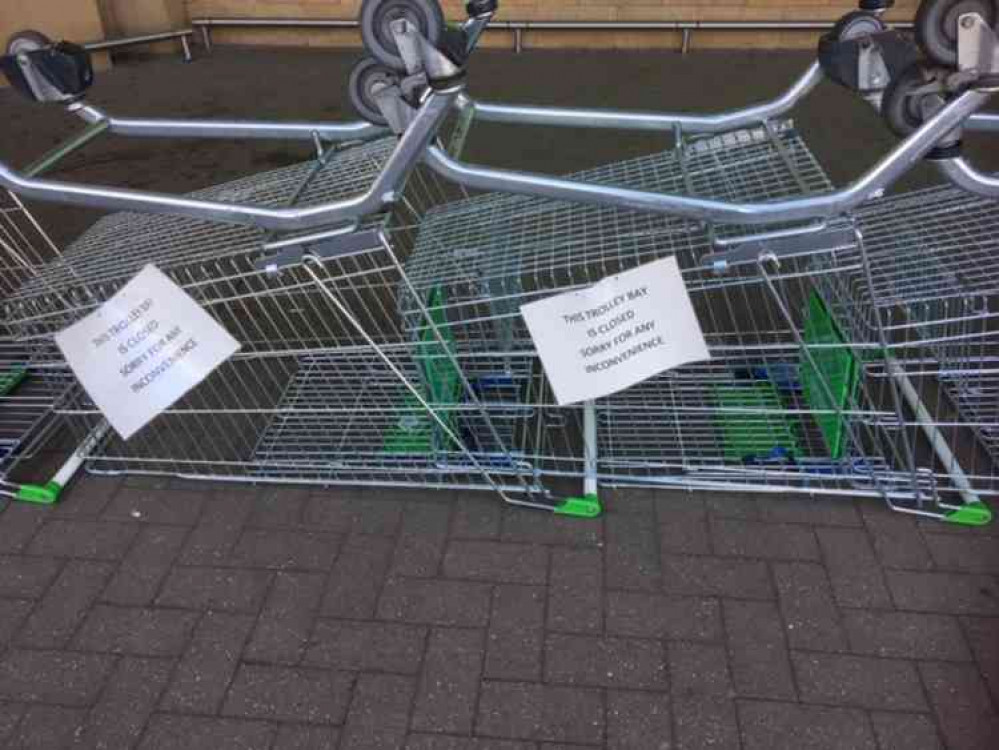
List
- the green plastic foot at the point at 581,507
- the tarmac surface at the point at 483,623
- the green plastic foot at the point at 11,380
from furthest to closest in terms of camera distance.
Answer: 1. the green plastic foot at the point at 11,380
2. the green plastic foot at the point at 581,507
3. the tarmac surface at the point at 483,623

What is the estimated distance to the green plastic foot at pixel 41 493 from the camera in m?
2.34

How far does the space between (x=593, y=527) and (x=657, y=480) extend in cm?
24

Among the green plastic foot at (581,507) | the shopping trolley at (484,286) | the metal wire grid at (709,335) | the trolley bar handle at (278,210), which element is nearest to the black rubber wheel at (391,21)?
the shopping trolley at (484,286)


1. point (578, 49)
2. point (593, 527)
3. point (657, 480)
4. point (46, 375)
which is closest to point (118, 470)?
point (46, 375)

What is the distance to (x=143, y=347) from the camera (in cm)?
187

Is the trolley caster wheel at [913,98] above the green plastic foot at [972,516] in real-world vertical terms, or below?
above

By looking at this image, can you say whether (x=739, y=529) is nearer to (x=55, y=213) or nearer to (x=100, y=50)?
(x=55, y=213)

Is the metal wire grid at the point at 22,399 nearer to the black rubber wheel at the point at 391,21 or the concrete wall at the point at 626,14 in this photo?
the black rubber wheel at the point at 391,21

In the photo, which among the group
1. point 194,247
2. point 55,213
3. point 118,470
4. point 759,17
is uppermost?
point 194,247

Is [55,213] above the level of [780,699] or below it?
above

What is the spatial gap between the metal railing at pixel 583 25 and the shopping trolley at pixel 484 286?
468 cm

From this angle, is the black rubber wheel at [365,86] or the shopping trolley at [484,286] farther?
the black rubber wheel at [365,86]

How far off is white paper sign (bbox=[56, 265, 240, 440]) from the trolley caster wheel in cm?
151

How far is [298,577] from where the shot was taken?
2.07 meters
